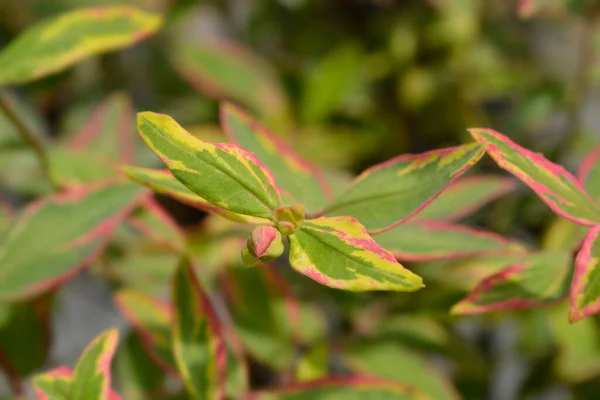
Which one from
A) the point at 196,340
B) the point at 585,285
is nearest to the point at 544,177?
the point at 585,285

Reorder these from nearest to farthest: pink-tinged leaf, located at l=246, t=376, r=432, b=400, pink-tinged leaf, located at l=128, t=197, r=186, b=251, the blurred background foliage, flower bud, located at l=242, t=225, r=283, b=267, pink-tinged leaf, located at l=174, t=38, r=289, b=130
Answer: flower bud, located at l=242, t=225, r=283, b=267 < pink-tinged leaf, located at l=246, t=376, r=432, b=400 < pink-tinged leaf, located at l=128, t=197, r=186, b=251 < the blurred background foliage < pink-tinged leaf, located at l=174, t=38, r=289, b=130

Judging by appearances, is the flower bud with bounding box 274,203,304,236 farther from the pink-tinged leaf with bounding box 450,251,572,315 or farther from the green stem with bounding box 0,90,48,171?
the green stem with bounding box 0,90,48,171

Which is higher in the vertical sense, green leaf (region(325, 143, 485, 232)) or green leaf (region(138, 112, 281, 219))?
green leaf (region(138, 112, 281, 219))

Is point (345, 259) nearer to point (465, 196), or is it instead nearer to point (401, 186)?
point (401, 186)

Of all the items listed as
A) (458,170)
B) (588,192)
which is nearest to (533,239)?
(588,192)

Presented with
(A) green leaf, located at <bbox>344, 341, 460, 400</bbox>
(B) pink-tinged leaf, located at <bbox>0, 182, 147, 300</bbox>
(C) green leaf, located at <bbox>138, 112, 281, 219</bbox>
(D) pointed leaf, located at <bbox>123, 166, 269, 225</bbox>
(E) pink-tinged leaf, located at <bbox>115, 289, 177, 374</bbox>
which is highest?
(C) green leaf, located at <bbox>138, 112, 281, 219</bbox>

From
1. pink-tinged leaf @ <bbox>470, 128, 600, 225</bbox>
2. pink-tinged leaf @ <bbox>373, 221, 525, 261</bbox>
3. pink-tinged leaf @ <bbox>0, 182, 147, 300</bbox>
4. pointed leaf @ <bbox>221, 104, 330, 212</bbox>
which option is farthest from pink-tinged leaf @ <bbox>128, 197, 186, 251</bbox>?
pink-tinged leaf @ <bbox>470, 128, 600, 225</bbox>

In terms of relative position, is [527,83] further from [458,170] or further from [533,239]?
[458,170]
